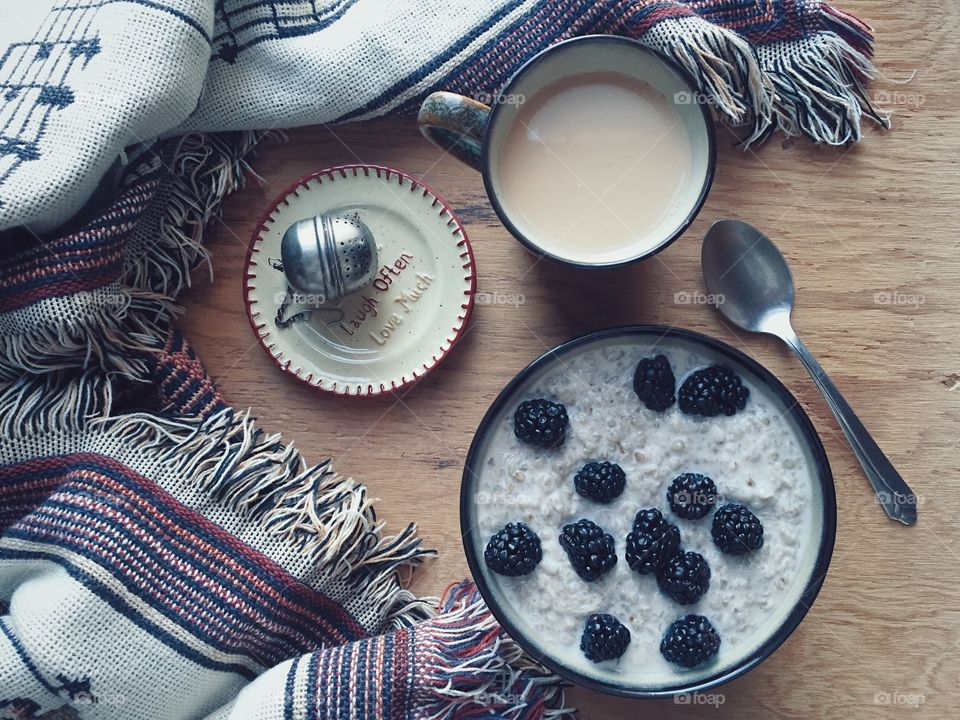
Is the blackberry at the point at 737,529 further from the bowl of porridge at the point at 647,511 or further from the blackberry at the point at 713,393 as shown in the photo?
the blackberry at the point at 713,393

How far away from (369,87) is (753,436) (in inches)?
23.5

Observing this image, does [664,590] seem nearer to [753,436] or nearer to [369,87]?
[753,436]

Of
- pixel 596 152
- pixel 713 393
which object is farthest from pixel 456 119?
pixel 713 393

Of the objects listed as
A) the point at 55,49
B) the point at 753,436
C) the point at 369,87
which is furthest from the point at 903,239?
the point at 55,49

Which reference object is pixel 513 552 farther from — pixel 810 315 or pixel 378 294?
pixel 810 315

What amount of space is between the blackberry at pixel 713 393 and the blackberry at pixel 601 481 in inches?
4.1

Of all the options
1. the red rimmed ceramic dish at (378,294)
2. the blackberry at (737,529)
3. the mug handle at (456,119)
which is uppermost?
the mug handle at (456,119)

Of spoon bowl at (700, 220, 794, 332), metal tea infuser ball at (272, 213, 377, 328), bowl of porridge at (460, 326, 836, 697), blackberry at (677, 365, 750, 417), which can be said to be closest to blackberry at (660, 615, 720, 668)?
bowl of porridge at (460, 326, 836, 697)

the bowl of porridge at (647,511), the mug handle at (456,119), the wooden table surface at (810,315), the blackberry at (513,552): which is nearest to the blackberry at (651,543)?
the bowl of porridge at (647,511)

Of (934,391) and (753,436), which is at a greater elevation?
(753,436)

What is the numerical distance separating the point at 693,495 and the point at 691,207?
0.31 metres

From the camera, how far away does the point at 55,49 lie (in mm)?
994

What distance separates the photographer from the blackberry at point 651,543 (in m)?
0.92

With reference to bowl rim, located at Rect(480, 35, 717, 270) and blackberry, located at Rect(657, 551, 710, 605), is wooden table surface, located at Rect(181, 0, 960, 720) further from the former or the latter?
blackberry, located at Rect(657, 551, 710, 605)
